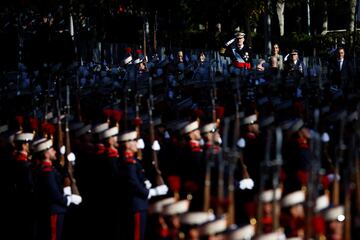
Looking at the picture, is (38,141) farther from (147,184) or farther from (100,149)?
(147,184)

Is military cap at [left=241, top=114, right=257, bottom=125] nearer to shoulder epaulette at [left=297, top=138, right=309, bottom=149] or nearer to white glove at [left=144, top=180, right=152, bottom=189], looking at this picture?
shoulder epaulette at [left=297, top=138, right=309, bottom=149]

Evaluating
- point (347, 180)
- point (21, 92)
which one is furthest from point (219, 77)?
point (347, 180)

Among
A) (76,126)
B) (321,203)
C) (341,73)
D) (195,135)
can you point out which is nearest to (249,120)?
(195,135)

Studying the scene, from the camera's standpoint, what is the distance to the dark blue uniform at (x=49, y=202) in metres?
11.2

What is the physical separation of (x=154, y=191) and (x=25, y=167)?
4.55 feet

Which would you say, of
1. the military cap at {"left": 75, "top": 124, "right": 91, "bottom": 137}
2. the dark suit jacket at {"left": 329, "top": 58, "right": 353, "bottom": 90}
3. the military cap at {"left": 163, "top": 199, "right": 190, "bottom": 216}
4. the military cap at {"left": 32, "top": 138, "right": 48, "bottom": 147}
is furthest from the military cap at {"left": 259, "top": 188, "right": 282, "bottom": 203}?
the dark suit jacket at {"left": 329, "top": 58, "right": 353, "bottom": 90}

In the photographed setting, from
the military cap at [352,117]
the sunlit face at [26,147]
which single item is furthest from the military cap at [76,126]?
the military cap at [352,117]

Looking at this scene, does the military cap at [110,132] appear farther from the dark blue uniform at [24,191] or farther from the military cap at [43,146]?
the dark blue uniform at [24,191]

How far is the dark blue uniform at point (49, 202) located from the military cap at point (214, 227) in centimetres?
363

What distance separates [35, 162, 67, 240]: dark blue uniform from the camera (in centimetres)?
1118

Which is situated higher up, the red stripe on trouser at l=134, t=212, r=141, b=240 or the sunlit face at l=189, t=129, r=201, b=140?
the sunlit face at l=189, t=129, r=201, b=140

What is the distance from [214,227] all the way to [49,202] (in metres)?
3.83

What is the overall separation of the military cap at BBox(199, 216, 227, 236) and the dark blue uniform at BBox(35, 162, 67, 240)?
363cm

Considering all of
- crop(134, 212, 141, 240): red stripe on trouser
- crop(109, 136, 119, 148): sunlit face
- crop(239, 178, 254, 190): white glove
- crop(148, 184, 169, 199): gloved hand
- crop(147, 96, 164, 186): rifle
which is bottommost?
crop(134, 212, 141, 240): red stripe on trouser
